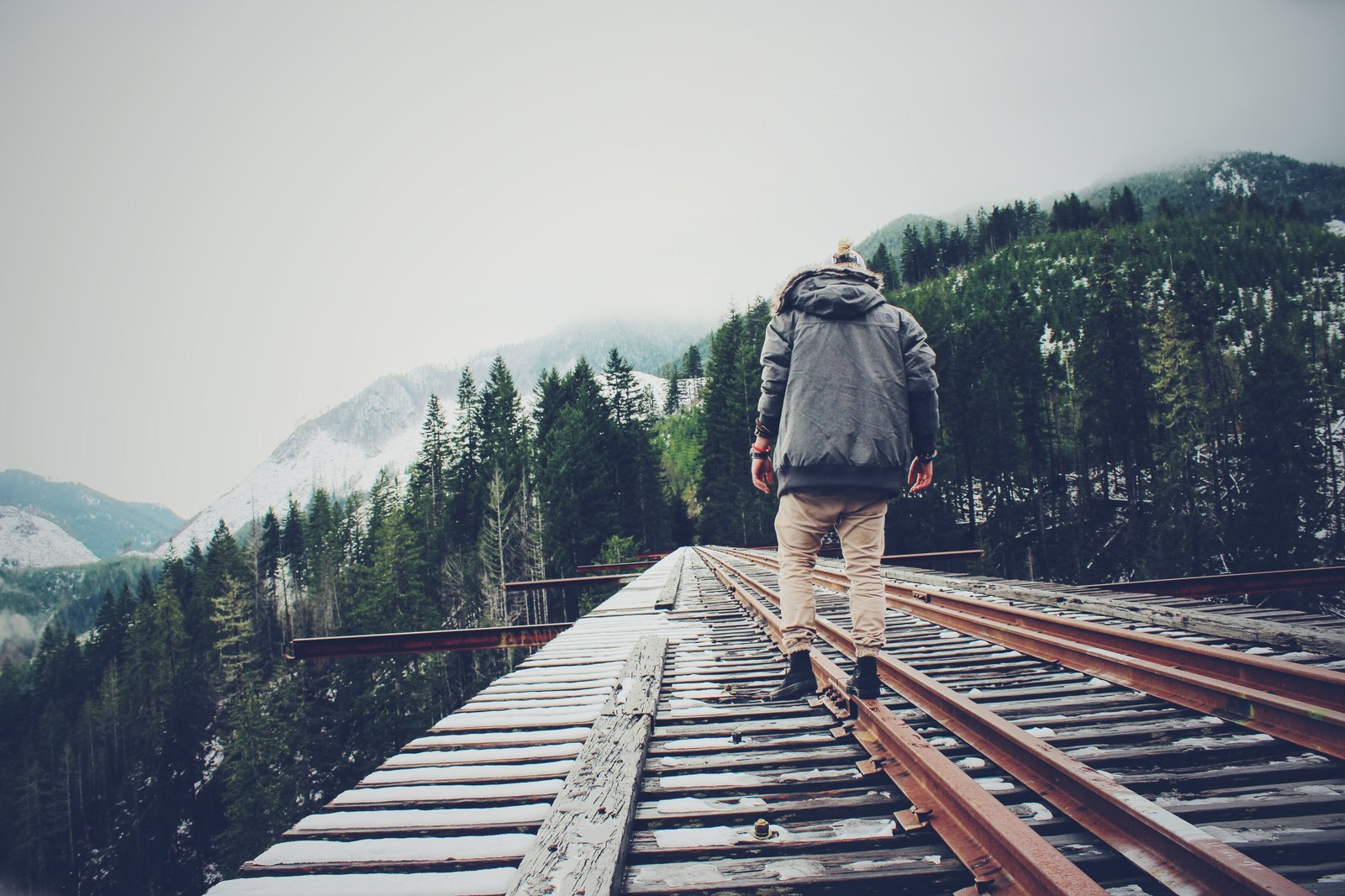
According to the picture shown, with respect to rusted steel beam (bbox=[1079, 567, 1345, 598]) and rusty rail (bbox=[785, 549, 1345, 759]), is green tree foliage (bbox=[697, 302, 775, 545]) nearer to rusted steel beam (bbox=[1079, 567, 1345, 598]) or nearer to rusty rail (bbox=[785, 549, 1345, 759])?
rusted steel beam (bbox=[1079, 567, 1345, 598])

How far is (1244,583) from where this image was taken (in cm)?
603

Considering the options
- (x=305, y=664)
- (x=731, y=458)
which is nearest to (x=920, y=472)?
(x=305, y=664)

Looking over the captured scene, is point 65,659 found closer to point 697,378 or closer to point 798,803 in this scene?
point 798,803

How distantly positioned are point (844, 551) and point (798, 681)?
0.74 meters

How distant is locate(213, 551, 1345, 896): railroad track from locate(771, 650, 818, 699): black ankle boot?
0.10 metres

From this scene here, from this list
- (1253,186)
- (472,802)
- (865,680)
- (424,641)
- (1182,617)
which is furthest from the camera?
(1253,186)

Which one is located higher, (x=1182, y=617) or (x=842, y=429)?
(x=842, y=429)

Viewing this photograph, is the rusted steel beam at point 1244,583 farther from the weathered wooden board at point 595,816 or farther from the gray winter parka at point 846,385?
the weathered wooden board at point 595,816

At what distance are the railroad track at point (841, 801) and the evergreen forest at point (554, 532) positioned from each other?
592 inches

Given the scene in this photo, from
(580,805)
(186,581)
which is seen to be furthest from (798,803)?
(186,581)

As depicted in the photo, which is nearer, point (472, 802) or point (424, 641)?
point (472, 802)

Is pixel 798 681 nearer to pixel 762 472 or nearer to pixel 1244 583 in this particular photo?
pixel 762 472

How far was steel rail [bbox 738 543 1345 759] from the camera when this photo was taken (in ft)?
6.98

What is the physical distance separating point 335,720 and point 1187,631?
97.6 ft
